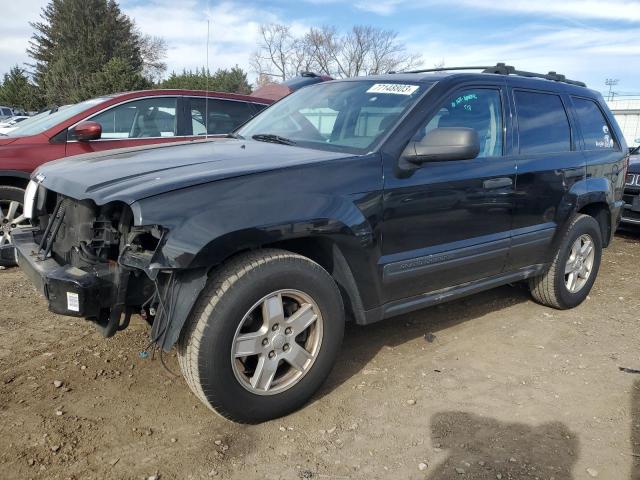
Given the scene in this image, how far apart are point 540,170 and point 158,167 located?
267cm

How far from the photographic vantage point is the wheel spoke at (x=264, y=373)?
2.65m

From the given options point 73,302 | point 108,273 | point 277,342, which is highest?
point 108,273

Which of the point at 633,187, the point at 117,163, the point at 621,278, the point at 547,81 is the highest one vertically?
the point at 547,81

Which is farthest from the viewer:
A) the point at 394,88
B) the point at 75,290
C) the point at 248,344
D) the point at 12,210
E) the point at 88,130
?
the point at 88,130

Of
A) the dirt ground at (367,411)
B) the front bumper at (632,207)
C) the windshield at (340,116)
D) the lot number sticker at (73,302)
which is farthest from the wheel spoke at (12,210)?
the front bumper at (632,207)

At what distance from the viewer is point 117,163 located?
2.89m

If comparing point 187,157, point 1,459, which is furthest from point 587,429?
point 1,459

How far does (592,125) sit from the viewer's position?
14.8ft

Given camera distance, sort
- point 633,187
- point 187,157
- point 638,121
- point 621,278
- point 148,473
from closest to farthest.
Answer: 1. point 148,473
2. point 187,157
3. point 621,278
4. point 633,187
5. point 638,121

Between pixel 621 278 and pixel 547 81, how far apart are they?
2623 mm

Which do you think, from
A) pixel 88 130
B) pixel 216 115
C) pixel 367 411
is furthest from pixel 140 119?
pixel 367 411

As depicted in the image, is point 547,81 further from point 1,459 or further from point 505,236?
point 1,459

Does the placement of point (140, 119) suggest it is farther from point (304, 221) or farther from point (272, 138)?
point (304, 221)

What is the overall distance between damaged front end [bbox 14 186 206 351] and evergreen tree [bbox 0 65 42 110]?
47.5 metres
